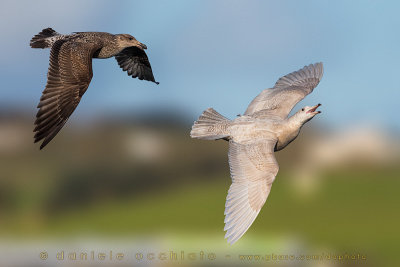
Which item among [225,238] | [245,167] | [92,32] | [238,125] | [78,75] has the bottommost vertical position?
[225,238]

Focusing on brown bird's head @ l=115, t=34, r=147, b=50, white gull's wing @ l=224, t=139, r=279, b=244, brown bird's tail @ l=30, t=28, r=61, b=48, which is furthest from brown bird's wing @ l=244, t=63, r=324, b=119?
brown bird's tail @ l=30, t=28, r=61, b=48

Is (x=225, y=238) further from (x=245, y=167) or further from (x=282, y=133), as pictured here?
(x=282, y=133)

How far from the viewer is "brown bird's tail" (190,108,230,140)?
9.97 meters

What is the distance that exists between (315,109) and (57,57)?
3.98 metres

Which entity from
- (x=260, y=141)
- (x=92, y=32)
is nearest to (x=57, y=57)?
(x=92, y=32)

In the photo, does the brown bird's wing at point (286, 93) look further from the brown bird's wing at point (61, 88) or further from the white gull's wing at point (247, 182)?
the brown bird's wing at point (61, 88)

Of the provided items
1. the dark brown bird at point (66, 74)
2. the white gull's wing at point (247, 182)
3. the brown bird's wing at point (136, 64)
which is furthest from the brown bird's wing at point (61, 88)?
the brown bird's wing at point (136, 64)

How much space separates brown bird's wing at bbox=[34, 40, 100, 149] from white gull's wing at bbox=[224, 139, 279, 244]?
2470 mm

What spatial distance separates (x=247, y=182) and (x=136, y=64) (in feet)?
16.7

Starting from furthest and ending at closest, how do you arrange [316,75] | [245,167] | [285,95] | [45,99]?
[316,75] → [285,95] → [45,99] → [245,167]

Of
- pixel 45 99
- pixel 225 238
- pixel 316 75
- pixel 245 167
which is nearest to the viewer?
pixel 225 238

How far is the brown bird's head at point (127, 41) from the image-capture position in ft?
40.3

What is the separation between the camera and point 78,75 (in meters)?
10.2

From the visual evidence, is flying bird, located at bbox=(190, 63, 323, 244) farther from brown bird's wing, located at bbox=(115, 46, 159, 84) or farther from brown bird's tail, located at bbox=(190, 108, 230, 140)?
brown bird's wing, located at bbox=(115, 46, 159, 84)
